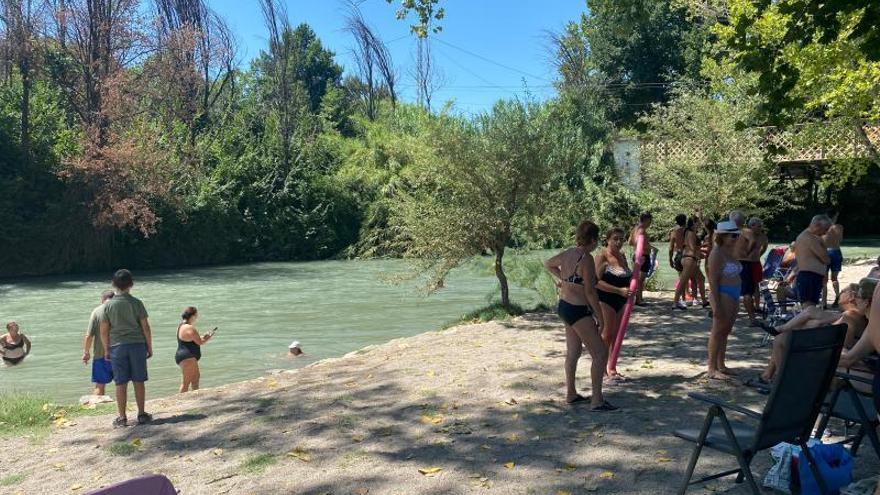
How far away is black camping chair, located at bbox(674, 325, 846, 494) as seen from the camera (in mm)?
3928

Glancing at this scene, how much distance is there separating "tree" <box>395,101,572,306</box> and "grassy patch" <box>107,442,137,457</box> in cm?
700

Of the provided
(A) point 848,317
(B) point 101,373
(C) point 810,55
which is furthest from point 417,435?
(C) point 810,55

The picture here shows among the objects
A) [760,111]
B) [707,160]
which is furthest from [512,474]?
[707,160]

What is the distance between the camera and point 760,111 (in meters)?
9.02

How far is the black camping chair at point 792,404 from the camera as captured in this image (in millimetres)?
3928

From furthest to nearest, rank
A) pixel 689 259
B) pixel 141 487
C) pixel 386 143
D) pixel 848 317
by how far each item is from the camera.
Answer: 1. pixel 386 143
2. pixel 689 259
3. pixel 848 317
4. pixel 141 487

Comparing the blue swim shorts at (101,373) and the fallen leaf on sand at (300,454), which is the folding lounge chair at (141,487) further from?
the blue swim shorts at (101,373)

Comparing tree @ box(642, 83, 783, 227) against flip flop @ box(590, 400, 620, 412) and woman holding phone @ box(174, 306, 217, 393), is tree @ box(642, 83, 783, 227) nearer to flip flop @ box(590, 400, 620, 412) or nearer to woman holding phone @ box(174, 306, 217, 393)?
woman holding phone @ box(174, 306, 217, 393)

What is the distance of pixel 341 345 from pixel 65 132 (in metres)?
21.8

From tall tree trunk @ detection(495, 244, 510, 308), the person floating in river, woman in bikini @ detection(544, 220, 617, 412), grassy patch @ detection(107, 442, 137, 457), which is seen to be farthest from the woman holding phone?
woman in bikini @ detection(544, 220, 617, 412)

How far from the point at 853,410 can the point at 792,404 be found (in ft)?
3.10

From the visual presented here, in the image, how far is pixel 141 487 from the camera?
2607 millimetres

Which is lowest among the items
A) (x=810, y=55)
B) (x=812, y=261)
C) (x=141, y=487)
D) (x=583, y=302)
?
(x=141, y=487)

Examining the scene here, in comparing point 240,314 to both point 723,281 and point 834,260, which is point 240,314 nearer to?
point 834,260
